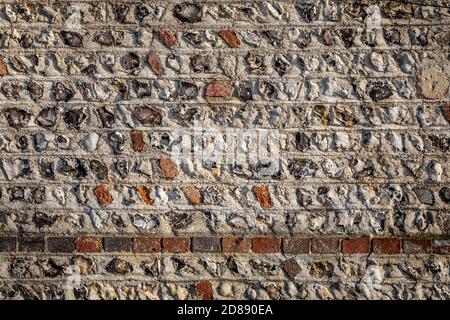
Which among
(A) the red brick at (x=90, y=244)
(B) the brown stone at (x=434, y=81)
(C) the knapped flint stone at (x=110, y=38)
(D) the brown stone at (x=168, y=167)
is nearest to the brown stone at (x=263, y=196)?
(D) the brown stone at (x=168, y=167)

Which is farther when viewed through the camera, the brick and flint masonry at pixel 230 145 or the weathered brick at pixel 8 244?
the weathered brick at pixel 8 244

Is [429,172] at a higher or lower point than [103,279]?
higher

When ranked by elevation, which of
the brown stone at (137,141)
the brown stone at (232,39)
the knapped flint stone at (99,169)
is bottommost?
the knapped flint stone at (99,169)

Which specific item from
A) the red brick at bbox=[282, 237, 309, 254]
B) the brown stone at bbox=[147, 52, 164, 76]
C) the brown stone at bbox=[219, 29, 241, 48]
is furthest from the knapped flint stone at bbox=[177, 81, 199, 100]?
the red brick at bbox=[282, 237, 309, 254]

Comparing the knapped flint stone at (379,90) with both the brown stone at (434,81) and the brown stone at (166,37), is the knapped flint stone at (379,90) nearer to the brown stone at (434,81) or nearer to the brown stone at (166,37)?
the brown stone at (434,81)

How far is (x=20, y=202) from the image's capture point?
388 centimetres

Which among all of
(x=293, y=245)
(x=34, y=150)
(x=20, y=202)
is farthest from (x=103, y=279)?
(x=293, y=245)

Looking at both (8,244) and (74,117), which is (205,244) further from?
(8,244)

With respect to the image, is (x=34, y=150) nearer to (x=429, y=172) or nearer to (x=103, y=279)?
(x=103, y=279)

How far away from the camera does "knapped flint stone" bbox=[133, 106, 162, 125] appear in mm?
3811

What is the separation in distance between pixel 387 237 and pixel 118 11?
248cm

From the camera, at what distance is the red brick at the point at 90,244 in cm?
387

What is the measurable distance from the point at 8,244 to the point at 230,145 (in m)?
1.76

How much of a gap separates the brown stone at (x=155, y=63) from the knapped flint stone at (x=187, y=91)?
0.17 m
